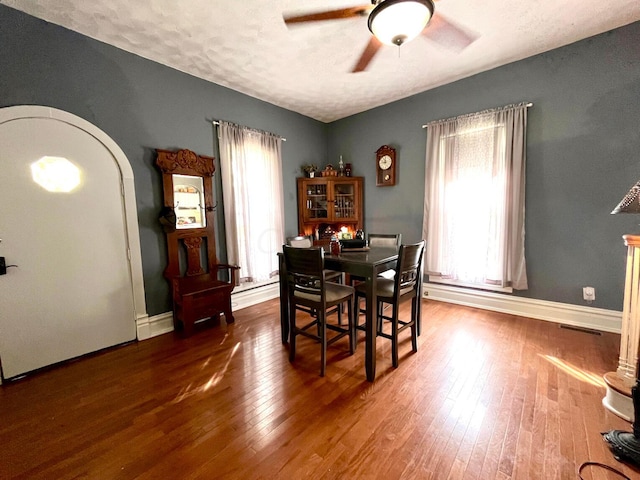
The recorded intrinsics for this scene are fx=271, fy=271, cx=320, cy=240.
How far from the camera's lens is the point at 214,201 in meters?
3.39

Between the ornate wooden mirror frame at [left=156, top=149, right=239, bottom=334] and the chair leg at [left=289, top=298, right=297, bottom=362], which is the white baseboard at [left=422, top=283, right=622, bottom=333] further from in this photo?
the ornate wooden mirror frame at [left=156, top=149, right=239, bottom=334]

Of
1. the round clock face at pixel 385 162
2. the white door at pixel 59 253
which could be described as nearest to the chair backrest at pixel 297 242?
the white door at pixel 59 253

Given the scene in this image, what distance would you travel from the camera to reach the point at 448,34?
248cm

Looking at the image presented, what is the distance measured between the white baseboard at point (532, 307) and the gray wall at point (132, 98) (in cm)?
312

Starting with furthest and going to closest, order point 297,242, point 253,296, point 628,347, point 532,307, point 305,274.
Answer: point 253,296 → point 297,242 → point 532,307 → point 305,274 → point 628,347

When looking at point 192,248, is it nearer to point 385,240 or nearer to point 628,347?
point 385,240

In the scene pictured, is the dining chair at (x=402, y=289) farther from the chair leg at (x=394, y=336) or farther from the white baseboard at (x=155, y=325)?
the white baseboard at (x=155, y=325)

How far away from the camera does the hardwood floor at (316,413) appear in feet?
4.58

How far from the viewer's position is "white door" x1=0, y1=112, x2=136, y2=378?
2166 mm

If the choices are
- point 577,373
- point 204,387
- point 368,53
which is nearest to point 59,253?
point 204,387

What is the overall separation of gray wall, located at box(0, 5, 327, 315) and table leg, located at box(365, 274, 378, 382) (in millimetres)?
2254

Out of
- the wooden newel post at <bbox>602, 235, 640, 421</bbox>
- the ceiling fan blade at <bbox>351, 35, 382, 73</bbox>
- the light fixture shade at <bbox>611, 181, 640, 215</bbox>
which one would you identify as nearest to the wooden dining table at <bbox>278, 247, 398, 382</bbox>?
the light fixture shade at <bbox>611, 181, 640, 215</bbox>

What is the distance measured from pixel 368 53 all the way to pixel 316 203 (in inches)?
90.7

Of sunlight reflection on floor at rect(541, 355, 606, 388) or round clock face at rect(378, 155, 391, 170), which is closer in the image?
sunlight reflection on floor at rect(541, 355, 606, 388)
